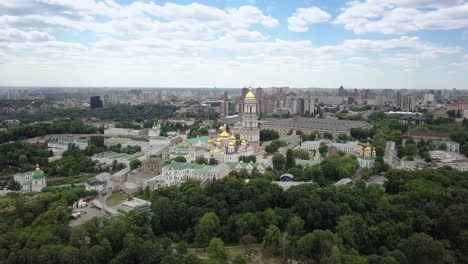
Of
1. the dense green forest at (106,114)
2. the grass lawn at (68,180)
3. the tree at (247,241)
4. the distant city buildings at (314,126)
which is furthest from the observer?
the dense green forest at (106,114)

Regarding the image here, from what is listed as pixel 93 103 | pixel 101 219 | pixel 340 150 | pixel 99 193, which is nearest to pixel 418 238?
pixel 101 219

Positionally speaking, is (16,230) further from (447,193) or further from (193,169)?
(447,193)

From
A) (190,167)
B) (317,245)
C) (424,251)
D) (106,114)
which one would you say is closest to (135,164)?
(190,167)

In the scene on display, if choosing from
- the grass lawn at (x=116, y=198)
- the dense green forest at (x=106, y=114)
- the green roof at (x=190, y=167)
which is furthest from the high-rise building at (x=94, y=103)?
the grass lawn at (x=116, y=198)

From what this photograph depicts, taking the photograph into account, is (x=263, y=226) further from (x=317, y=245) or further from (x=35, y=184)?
(x=35, y=184)

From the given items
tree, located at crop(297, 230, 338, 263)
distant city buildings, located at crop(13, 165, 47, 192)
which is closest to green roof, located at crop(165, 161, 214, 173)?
distant city buildings, located at crop(13, 165, 47, 192)

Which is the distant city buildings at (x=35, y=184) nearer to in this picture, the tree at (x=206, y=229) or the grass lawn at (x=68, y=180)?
the grass lawn at (x=68, y=180)

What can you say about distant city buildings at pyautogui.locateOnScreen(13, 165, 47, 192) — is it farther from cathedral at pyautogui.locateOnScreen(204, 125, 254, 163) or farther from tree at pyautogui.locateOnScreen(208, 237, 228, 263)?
tree at pyautogui.locateOnScreen(208, 237, 228, 263)

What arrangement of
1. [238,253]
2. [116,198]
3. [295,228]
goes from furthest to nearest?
[116,198] → [295,228] → [238,253]
